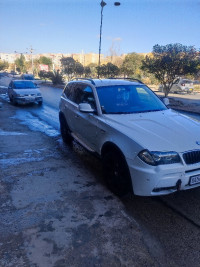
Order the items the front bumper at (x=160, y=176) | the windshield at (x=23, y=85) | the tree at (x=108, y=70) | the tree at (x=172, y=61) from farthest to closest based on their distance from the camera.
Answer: the tree at (x=108, y=70)
the tree at (x=172, y=61)
the windshield at (x=23, y=85)
the front bumper at (x=160, y=176)

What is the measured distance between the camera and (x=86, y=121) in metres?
4.35

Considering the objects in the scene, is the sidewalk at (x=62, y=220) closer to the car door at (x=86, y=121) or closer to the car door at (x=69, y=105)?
the car door at (x=86, y=121)

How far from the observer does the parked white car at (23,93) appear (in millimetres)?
13109

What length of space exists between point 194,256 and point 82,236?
1.26m

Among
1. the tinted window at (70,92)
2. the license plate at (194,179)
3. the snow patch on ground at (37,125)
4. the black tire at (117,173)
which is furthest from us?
the snow patch on ground at (37,125)

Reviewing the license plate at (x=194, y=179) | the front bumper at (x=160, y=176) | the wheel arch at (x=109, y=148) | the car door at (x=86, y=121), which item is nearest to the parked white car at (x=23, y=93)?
the car door at (x=86, y=121)

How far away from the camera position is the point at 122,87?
4.49 m

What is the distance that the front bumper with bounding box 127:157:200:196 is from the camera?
2.75 m

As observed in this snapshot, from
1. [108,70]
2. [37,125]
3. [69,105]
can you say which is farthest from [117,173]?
[108,70]

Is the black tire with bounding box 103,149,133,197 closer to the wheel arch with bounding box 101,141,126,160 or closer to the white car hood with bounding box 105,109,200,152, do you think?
the wheel arch with bounding box 101,141,126,160

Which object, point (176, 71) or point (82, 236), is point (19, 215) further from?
point (176, 71)

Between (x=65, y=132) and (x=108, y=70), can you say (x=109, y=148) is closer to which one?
(x=65, y=132)

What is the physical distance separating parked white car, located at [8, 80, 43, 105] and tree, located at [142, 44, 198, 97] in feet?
26.6

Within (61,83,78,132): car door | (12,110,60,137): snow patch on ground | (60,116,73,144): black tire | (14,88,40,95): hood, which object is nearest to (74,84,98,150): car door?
(61,83,78,132): car door
